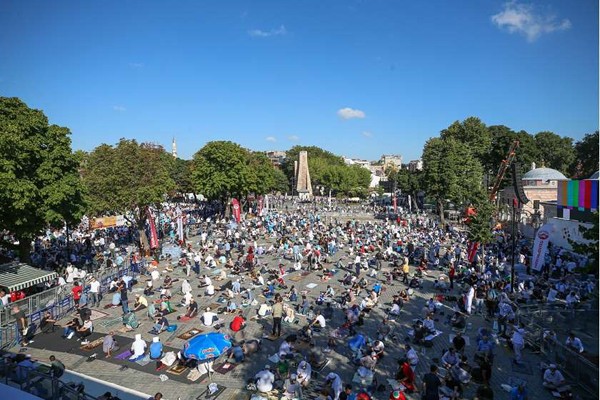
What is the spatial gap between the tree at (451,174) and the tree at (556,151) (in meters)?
32.9

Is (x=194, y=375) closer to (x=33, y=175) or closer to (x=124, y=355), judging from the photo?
(x=124, y=355)

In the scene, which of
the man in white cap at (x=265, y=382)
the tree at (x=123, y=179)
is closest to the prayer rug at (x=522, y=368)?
the man in white cap at (x=265, y=382)

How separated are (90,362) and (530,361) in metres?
14.1

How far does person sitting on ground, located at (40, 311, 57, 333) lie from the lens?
49.5 feet

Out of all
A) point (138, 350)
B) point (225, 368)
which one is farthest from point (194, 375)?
point (138, 350)

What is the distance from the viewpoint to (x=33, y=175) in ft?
65.6

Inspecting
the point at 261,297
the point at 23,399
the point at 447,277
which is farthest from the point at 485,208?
the point at 23,399

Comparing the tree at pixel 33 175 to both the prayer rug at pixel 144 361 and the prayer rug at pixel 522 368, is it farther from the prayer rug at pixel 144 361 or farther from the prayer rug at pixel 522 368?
the prayer rug at pixel 522 368

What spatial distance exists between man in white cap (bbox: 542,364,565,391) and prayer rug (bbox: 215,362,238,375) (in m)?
8.92

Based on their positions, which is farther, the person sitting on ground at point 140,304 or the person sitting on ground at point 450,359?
the person sitting on ground at point 140,304

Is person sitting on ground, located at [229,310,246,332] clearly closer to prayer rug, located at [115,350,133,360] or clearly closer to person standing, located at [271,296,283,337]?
person standing, located at [271,296,283,337]

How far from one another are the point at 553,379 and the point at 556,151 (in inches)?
3005

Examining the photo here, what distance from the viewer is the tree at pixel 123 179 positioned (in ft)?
92.5

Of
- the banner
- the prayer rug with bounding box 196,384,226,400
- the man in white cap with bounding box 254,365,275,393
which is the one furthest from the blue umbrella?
the banner
